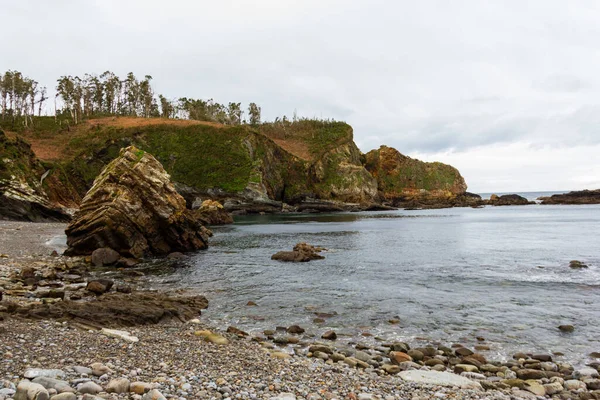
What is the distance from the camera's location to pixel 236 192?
97.4 meters

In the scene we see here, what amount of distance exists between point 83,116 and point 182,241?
106 meters

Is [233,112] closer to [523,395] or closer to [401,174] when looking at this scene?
[401,174]

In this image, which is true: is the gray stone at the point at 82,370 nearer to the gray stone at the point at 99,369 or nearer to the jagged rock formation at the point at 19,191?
the gray stone at the point at 99,369

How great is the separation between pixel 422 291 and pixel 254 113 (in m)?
141

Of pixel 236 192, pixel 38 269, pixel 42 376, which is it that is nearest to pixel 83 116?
pixel 236 192

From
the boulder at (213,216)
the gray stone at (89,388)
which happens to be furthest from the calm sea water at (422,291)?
the boulder at (213,216)

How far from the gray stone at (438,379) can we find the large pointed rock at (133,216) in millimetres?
26393

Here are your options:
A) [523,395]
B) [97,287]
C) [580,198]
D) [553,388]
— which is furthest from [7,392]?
[580,198]

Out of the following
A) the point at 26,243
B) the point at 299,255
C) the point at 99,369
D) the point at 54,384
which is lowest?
the point at 299,255

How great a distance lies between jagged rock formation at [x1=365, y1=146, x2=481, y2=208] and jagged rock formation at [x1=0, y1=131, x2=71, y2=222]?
4475 inches

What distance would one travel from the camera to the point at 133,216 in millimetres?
31719

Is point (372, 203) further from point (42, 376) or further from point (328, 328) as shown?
point (42, 376)

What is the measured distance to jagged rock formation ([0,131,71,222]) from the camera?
50344 mm

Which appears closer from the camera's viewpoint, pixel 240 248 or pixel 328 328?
pixel 328 328
